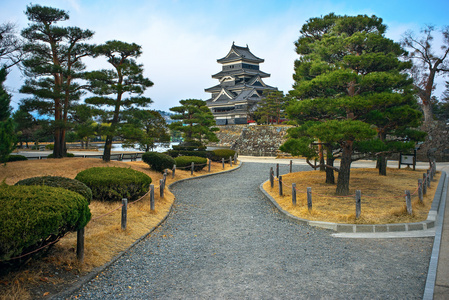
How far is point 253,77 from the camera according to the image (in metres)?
52.8

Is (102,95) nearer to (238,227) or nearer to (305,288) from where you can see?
(238,227)

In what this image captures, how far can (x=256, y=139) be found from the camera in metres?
36.7

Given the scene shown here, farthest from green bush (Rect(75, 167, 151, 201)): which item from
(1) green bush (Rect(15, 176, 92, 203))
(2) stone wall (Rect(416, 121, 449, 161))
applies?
(2) stone wall (Rect(416, 121, 449, 161))

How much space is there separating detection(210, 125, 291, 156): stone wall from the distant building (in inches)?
223

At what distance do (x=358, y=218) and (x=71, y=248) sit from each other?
7001mm

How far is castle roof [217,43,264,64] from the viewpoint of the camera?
54000mm

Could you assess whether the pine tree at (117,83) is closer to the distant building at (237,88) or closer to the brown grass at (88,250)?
the brown grass at (88,250)

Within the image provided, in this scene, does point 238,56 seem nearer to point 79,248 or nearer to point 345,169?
point 345,169

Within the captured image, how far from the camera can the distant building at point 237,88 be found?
47469 mm

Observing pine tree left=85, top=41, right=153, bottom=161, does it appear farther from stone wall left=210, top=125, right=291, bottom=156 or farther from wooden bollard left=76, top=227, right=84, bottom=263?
stone wall left=210, top=125, right=291, bottom=156

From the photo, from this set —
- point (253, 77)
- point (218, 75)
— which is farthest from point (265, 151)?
point (218, 75)

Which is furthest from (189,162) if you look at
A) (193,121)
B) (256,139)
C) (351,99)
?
(256,139)

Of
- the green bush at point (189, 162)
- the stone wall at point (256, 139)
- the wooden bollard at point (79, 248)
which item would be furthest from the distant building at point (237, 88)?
the wooden bollard at point (79, 248)

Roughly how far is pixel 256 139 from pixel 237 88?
59.7ft
